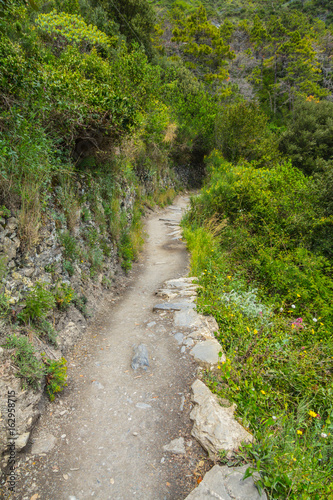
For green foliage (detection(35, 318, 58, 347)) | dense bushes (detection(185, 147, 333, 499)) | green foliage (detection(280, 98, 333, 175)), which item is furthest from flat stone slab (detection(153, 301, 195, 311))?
green foliage (detection(280, 98, 333, 175))

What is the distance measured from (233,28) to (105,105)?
54276 millimetres

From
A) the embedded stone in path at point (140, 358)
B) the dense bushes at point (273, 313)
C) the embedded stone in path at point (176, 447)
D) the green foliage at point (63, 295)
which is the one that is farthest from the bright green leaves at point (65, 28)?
the embedded stone in path at point (176, 447)

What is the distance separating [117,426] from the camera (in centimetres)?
301

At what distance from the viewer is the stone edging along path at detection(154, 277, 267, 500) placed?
2326mm

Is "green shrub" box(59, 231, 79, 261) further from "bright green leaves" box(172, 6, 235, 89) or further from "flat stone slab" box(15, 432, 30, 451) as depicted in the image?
"bright green leaves" box(172, 6, 235, 89)

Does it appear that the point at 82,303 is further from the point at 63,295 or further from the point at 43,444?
the point at 43,444

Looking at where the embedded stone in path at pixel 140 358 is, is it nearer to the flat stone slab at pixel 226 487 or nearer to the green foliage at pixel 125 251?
the flat stone slab at pixel 226 487

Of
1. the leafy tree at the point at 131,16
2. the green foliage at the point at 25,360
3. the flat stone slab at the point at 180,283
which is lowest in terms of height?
the flat stone slab at the point at 180,283

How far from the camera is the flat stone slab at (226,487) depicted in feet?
7.43

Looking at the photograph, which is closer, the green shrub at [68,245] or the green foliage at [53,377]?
the green foliage at [53,377]

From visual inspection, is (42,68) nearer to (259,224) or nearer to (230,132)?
(259,224)

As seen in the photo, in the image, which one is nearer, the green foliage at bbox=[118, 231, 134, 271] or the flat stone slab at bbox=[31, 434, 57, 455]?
the flat stone slab at bbox=[31, 434, 57, 455]

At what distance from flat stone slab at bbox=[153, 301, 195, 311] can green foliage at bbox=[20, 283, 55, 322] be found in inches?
91.0

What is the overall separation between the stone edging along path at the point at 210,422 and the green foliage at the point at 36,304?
7.19 ft
